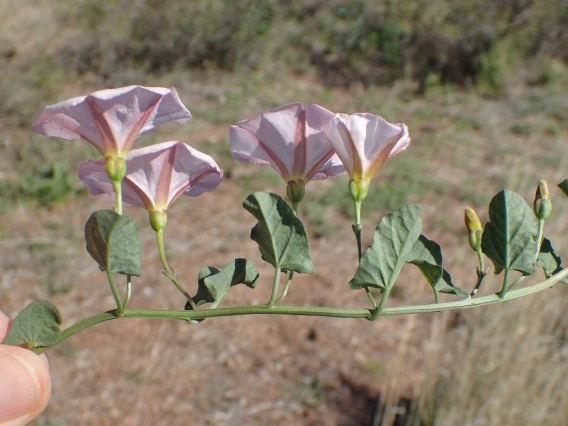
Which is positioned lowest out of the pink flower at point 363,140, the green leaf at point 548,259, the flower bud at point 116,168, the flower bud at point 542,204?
the green leaf at point 548,259

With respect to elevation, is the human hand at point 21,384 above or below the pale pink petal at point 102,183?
below

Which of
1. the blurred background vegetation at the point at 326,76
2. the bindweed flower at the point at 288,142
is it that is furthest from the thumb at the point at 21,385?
the blurred background vegetation at the point at 326,76

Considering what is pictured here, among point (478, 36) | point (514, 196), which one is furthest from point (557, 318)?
point (478, 36)

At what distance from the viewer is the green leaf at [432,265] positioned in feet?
1.95

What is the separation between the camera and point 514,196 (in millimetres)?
605

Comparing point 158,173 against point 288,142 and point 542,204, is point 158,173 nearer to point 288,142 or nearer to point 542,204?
point 288,142

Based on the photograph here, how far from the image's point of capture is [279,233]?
561mm

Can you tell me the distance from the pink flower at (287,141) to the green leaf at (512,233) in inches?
7.0

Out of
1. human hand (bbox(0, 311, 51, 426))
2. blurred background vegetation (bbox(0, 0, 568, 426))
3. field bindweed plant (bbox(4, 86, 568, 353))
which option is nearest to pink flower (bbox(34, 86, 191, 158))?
field bindweed plant (bbox(4, 86, 568, 353))

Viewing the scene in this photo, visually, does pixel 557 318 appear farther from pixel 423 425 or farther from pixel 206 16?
pixel 206 16

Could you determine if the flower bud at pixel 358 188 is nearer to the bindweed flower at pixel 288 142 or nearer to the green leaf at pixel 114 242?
the bindweed flower at pixel 288 142

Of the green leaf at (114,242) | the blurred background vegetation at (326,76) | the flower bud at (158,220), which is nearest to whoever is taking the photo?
the green leaf at (114,242)

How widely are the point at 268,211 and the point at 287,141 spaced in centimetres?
11

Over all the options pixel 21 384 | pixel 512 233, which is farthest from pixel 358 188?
pixel 21 384
